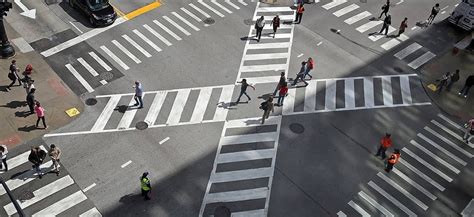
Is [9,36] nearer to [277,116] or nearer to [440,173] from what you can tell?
[277,116]

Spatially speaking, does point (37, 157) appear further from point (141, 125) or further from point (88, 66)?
point (88, 66)

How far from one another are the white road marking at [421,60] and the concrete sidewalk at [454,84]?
0.43 m

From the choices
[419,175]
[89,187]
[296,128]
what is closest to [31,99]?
[89,187]

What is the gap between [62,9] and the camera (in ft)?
118

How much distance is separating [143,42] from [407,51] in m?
19.4

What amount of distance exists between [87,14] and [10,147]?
12.9 meters

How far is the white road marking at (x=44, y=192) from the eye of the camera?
73.7 ft

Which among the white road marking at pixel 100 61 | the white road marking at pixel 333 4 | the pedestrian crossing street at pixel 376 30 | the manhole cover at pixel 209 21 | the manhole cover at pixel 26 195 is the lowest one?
the manhole cover at pixel 26 195

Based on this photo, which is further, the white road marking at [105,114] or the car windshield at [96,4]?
the car windshield at [96,4]

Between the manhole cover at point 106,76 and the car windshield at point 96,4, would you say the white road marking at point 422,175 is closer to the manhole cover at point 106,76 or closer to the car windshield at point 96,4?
the manhole cover at point 106,76

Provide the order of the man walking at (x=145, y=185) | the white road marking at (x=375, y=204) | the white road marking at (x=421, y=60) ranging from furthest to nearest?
the white road marking at (x=421, y=60), the white road marking at (x=375, y=204), the man walking at (x=145, y=185)

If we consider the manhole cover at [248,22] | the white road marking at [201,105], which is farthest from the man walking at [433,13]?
the white road marking at [201,105]

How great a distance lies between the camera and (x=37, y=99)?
93.4 ft

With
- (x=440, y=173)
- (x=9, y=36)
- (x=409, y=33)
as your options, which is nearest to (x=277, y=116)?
(x=440, y=173)
